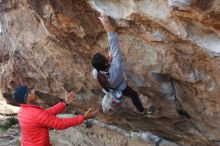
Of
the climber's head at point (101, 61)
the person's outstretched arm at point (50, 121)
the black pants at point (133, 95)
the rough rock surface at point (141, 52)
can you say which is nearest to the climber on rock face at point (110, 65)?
the climber's head at point (101, 61)

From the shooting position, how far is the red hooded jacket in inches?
215

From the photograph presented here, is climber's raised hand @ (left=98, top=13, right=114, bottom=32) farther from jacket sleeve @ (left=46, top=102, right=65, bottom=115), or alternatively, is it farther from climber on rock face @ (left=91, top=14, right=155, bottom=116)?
jacket sleeve @ (left=46, top=102, right=65, bottom=115)

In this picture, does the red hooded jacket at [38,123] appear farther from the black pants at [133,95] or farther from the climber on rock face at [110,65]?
the black pants at [133,95]

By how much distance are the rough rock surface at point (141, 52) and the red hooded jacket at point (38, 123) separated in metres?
1.47

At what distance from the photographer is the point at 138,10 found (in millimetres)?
5715

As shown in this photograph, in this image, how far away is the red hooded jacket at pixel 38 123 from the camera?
5.46m

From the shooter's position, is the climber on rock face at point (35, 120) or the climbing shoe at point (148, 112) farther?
the climbing shoe at point (148, 112)

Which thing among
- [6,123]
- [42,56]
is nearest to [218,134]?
[42,56]

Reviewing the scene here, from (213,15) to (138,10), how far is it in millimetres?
1186

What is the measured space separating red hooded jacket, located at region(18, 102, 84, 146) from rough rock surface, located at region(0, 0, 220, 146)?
4.83 ft

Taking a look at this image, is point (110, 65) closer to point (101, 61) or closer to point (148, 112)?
point (101, 61)

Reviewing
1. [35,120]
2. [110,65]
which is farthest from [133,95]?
[35,120]

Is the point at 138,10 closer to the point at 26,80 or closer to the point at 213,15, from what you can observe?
the point at 213,15

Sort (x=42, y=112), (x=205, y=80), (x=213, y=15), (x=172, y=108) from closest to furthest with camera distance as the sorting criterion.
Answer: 1. (x=213, y=15)
2. (x=42, y=112)
3. (x=205, y=80)
4. (x=172, y=108)
